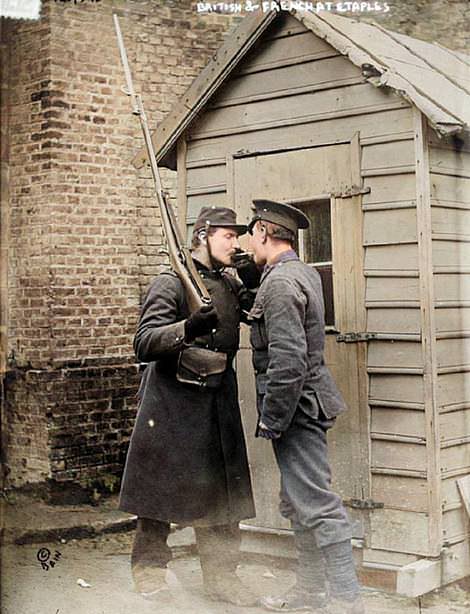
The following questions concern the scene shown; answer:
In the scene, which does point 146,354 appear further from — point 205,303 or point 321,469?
point 321,469

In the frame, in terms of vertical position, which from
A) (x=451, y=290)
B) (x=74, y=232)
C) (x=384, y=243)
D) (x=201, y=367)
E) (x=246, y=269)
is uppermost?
(x=74, y=232)

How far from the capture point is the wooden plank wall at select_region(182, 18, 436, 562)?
387cm

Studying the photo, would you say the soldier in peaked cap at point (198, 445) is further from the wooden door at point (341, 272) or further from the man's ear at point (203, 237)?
the wooden door at point (341, 272)

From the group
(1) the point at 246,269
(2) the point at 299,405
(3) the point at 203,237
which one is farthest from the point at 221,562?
(3) the point at 203,237

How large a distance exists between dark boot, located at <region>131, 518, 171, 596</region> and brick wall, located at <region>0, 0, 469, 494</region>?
1.23 feet

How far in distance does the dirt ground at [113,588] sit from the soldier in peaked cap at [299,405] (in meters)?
0.21

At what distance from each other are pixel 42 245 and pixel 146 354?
0.84 meters

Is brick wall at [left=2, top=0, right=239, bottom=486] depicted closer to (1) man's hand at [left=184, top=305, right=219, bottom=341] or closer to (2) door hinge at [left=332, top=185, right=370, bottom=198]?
(1) man's hand at [left=184, top=305, right=219, bottom=341]

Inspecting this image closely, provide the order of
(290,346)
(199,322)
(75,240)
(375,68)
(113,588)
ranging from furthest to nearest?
(75,240)
(113,588)
(375,68)
(199,322)
(290,346)

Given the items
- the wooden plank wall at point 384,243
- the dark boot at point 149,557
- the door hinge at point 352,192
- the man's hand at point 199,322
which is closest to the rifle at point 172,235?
the man's hand at point 199,322

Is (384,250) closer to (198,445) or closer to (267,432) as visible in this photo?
(267,432)

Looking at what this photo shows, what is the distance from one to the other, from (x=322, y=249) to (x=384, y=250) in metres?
0.28

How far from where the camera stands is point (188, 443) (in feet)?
13.1

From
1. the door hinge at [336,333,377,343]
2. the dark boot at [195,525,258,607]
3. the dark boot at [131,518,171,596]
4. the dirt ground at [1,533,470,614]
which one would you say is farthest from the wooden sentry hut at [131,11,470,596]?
the dark boot at [131,518,171,596]
